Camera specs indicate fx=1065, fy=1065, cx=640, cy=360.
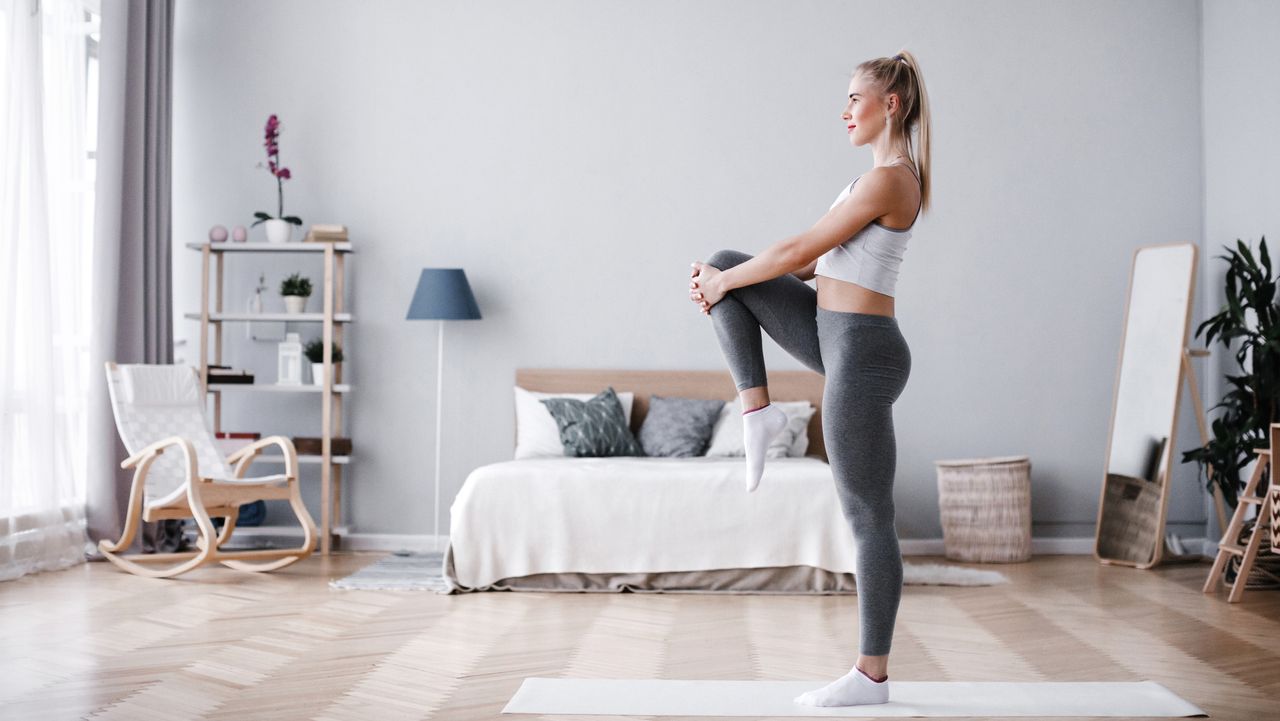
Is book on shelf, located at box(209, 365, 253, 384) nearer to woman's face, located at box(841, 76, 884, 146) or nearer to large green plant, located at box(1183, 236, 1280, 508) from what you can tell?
woman's face, located at box(841, 76, 884, 146)

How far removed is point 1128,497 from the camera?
206 inches

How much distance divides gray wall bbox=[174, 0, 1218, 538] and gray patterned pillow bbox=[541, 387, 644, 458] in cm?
50

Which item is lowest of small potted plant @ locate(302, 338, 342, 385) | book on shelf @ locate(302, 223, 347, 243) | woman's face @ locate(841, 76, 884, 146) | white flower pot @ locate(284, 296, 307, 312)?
small potted plant @ locate(302, 338, 342, 385)

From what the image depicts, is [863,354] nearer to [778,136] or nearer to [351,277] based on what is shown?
[778,136]

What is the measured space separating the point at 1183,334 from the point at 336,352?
4162mm

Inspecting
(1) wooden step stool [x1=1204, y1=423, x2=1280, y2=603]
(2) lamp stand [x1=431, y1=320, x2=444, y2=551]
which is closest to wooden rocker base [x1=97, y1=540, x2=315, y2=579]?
(2) lamp stand [x1=431, y1=320, x2=444, y2=551]

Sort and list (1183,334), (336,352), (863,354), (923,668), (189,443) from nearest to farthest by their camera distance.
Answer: (863,354)
(923,668)
(189,443)
(1183,334)
(336,352)

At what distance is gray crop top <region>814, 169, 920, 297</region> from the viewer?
2451 mm

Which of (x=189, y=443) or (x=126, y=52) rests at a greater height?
(x=126, y=52)

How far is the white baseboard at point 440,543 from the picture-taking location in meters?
5.51

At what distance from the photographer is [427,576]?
183 inches

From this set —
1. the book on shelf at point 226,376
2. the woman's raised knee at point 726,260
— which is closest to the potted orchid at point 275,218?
the book on shelf at point 226,376

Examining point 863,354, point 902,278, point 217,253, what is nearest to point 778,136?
point 902,278

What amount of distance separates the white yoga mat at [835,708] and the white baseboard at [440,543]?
2707mm
